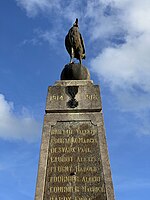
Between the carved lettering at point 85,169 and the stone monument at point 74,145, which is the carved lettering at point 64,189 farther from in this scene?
the carved lettering at point 85,169

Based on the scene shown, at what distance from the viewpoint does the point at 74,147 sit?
8.46m

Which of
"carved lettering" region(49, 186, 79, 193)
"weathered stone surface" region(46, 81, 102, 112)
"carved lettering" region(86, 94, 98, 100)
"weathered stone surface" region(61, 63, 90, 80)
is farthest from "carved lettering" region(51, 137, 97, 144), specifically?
"weathered stone surface" region(61, 63, 90, 80)

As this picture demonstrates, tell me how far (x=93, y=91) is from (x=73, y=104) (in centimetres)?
81

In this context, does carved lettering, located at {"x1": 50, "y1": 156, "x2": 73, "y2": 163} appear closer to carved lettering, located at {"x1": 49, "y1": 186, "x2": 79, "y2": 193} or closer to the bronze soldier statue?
carved lettering, located at {"x1": 49, "y1": 186, "x2": 79, "y2": 193}

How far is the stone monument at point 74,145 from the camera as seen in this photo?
Result: 7762 millimetres

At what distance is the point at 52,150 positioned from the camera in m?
8.46

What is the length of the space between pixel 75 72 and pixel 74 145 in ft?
9.22

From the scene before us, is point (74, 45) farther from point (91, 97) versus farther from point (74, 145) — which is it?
point (74, 145)

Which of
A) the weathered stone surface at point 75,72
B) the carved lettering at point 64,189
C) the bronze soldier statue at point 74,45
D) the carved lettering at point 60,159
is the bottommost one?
the carved lettering at point 64,189

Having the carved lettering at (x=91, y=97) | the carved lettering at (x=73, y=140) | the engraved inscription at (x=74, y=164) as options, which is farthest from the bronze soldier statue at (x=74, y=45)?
the carved lettering at (x=73, y=140)

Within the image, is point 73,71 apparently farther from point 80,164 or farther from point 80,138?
point 80,164

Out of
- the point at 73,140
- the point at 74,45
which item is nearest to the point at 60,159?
the point at 73,140

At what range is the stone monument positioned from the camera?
25.5 feet

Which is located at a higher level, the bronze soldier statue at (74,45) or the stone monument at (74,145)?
the bronze soldier statue at (74,45)
